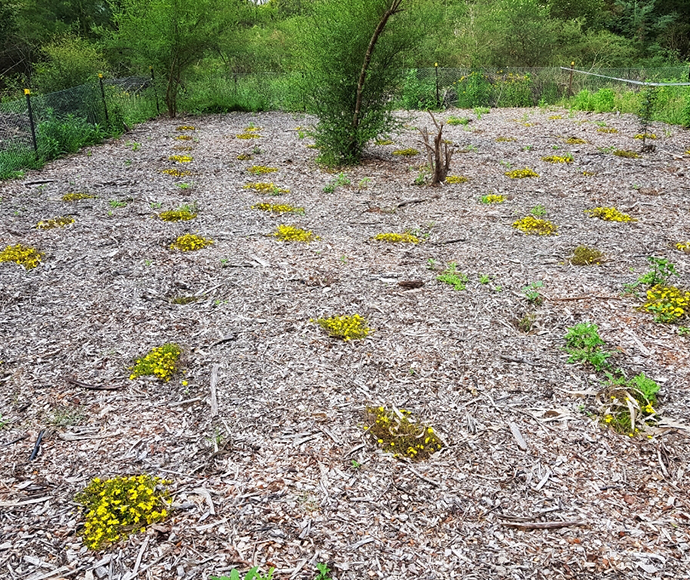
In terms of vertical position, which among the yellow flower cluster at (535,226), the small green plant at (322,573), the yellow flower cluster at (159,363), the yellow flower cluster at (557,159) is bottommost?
the small green plant at (322,573)

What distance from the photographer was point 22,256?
5.23 metres

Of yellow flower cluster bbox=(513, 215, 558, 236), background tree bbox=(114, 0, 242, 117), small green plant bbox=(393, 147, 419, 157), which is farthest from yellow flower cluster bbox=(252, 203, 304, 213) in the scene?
background tree bbox=(114, 0, 242, 117)

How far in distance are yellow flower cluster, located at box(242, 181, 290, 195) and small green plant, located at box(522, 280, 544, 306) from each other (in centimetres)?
420

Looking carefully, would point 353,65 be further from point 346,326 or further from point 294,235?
point 346,326

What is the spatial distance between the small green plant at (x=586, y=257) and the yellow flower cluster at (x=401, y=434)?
2.82m

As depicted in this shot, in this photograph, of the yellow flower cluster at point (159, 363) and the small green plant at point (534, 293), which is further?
the small green plant at point (534, 293)

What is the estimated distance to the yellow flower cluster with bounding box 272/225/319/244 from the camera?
5812 millimetres

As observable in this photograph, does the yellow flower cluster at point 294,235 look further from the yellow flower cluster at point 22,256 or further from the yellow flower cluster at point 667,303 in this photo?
the yellow flower cluster at point 667,303

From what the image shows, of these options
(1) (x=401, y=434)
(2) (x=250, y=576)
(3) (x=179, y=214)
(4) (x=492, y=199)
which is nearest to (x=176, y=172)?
(3) (x=179, y=214)

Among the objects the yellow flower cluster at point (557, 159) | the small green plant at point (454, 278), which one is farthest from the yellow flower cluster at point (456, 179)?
the small green plant at point (454, 278)

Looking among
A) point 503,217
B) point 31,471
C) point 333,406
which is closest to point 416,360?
point 333,406

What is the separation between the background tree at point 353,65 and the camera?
→ 7.93 meters

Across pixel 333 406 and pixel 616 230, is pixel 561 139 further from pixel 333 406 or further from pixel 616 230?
pixel 333 406

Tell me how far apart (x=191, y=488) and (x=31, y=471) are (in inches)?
36.0
